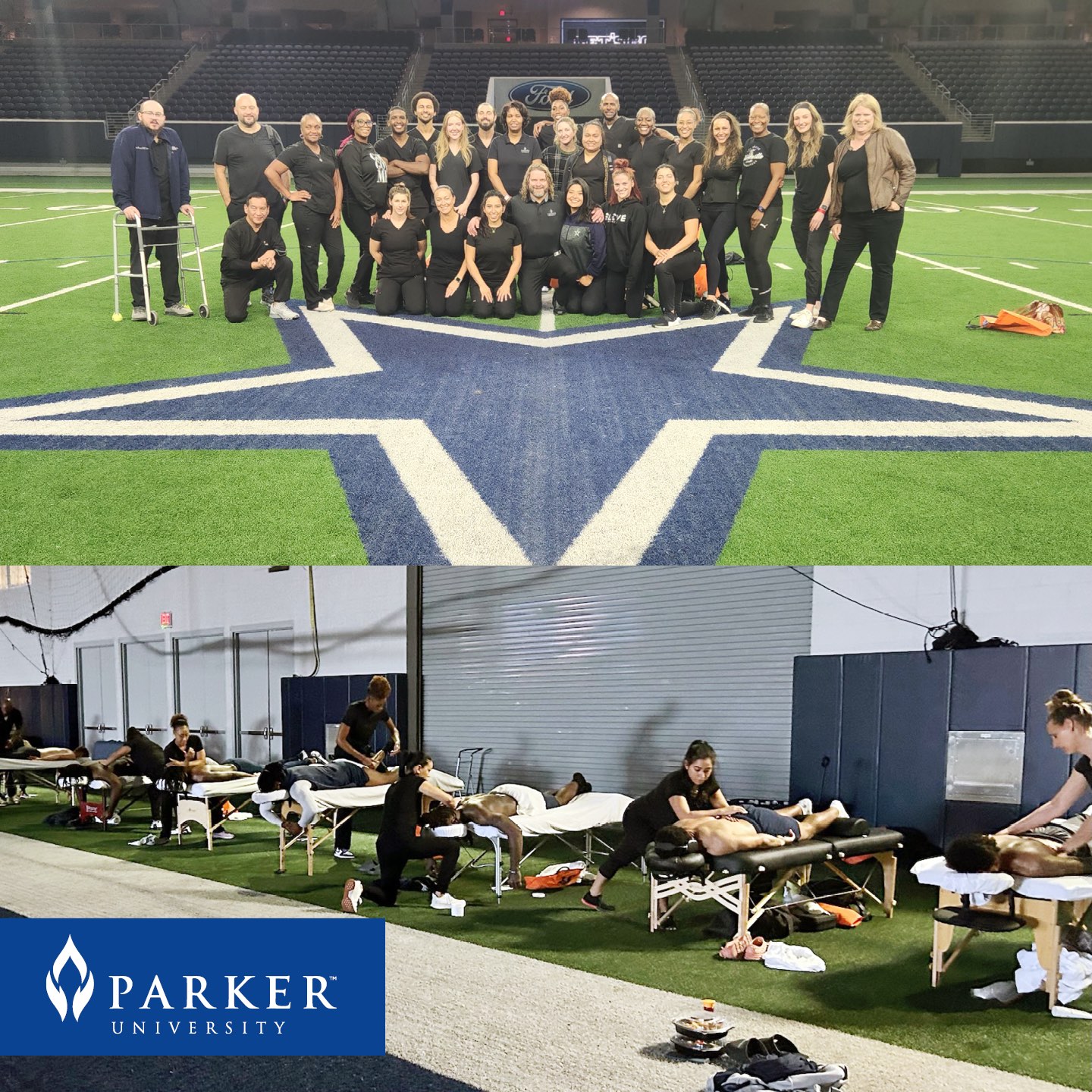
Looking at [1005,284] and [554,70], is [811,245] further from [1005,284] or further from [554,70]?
[554,70]

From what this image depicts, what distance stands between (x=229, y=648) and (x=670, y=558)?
4377 millimetres

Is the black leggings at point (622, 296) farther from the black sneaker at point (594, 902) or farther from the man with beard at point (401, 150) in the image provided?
the black sneaker at point (594, 902)

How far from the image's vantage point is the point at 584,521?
3578mm

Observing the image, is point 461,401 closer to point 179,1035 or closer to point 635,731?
point 635,731

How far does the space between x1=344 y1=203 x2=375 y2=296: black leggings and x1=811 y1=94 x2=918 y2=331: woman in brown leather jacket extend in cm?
276

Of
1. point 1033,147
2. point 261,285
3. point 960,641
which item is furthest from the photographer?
point 1033,147

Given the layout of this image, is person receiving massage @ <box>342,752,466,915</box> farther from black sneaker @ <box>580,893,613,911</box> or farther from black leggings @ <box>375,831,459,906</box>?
black sneaker @ <box>580,893,613,911</box>

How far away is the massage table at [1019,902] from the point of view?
286 cm

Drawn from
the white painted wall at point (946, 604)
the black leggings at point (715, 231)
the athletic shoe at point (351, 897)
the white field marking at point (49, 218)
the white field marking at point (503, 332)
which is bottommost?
the athletic shoe at point (351, 897)

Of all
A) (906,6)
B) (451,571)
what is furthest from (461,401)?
(906,6)

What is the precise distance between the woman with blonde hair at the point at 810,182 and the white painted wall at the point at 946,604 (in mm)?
1734

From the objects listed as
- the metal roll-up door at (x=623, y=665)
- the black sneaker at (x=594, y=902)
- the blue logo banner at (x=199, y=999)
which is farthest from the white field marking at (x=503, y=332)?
the blue logo banner at (x=199, y=999)

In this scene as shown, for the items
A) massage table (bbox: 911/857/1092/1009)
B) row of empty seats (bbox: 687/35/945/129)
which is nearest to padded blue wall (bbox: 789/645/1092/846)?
massage table (bbox: 911/857/1092/1009)

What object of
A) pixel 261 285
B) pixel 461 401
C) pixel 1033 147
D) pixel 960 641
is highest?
pixel 1033 147
